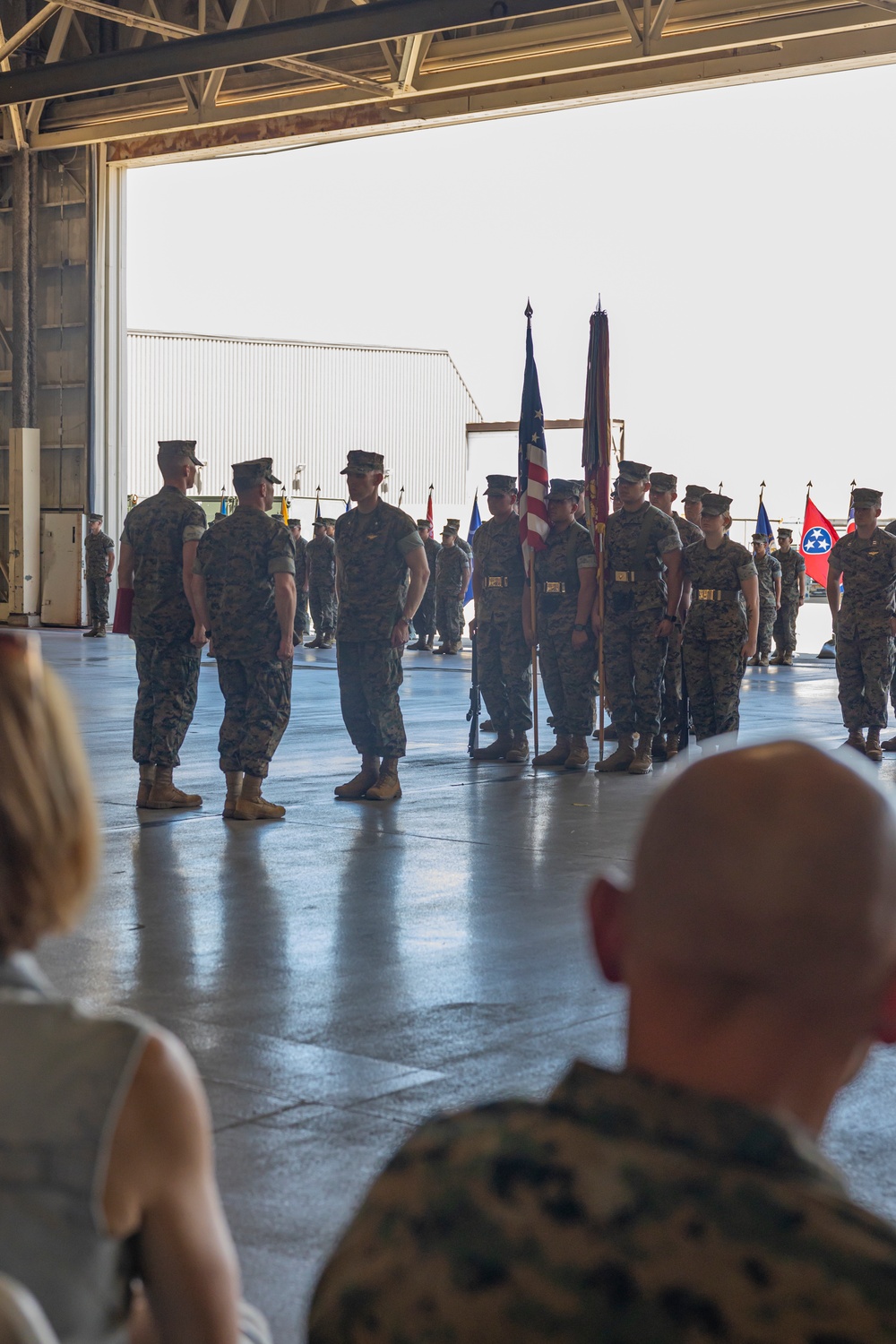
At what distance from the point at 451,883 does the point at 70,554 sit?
17973 millimetres

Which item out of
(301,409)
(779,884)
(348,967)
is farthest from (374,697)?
(301,409)

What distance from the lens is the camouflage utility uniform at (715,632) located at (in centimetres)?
937

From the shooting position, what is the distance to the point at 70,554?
75.3 feet

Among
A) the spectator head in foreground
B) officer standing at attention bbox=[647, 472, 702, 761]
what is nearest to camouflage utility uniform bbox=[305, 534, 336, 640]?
officer standing at attention bbox=[647, 472, 702, 761]

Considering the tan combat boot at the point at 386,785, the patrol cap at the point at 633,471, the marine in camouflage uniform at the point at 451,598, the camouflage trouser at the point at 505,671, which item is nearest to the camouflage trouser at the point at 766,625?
the marine in camouflage uniform at the point at 451,598

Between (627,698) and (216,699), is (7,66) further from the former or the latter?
(627,698)

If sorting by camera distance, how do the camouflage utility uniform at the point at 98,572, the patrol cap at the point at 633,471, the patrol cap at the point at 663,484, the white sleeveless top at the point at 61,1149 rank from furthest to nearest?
the camouflage utility uniform at the point at 98,572 < the patrol cap at the point at 663,484 < the patrol cap at the point at 633,471 < the white sleeveless top at the point at 61,1149

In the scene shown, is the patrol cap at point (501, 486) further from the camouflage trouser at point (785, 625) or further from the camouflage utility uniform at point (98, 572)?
the camouflage utility uniform at point (98, 572)

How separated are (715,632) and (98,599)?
47.0 ft

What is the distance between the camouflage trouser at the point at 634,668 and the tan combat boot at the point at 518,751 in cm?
61

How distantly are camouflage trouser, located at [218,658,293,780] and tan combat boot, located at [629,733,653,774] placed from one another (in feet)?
9.07

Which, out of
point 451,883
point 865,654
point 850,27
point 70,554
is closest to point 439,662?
point 70,554

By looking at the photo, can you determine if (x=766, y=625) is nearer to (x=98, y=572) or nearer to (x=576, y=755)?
(x=98, y=572)

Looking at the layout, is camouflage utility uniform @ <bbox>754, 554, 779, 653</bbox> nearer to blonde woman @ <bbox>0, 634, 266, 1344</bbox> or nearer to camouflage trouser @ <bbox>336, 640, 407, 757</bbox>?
camouflage trouser @ <bbox>336, 640, 407, 757</bbox>
